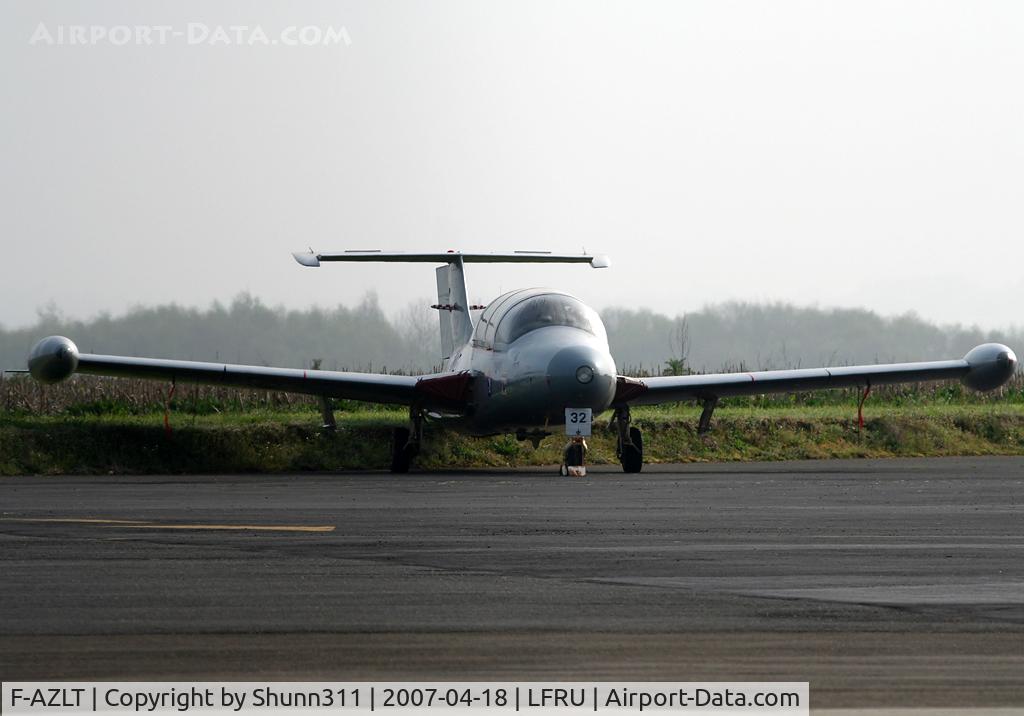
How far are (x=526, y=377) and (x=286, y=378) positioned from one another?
459 centimetres

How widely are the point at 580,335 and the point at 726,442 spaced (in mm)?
7302

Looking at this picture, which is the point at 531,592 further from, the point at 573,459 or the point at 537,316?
the point at 537,316

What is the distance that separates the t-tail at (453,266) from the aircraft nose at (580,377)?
608 cm

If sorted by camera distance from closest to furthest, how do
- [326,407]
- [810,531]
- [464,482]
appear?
[810,531], [464,482], [326,407]

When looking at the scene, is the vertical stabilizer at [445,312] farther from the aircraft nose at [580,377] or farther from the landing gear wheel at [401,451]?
the aircraft nose at [580,377]

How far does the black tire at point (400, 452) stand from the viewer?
27469 millimetres

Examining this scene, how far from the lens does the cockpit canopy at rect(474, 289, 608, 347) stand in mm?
26250

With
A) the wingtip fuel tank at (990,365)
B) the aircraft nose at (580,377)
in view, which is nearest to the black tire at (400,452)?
the aircraft nose at (580,377)

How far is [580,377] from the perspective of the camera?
24.5 meters

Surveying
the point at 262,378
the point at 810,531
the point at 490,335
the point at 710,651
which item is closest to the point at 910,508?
the point at 810,531

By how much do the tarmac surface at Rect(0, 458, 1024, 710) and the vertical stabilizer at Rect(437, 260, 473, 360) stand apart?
1497 centimetres

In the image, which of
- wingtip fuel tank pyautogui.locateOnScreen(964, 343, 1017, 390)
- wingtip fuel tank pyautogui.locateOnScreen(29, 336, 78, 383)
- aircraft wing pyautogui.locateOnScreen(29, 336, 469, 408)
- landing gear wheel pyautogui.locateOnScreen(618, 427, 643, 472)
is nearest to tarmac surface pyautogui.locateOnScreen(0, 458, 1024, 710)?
landing gear wheel pyautogui.locateOnScreen(618, 427, 643, 472)

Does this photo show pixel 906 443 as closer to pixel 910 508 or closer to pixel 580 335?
pixel 580 335

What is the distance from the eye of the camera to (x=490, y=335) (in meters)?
27.2
